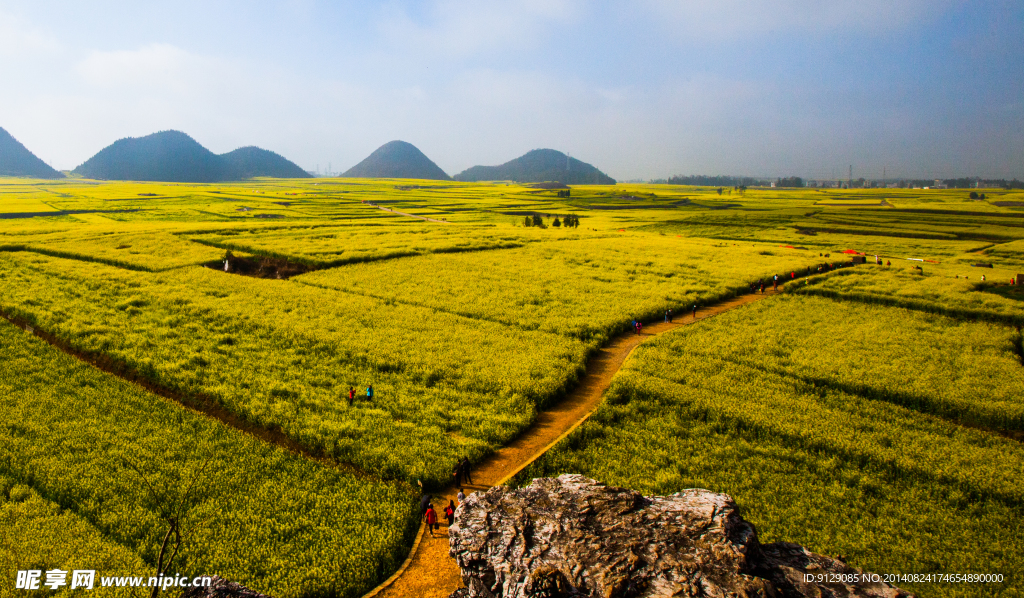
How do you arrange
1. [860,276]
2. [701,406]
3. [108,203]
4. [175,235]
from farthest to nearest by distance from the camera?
[108,203] < [175,235] < [860,276] < [701,406]

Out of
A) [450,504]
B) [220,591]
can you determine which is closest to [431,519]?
[450,504]

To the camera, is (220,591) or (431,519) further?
(431,519)

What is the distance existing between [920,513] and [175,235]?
224 ft

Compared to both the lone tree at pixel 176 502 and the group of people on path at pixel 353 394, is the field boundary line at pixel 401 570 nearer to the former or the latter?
the lone tree at pixel 176 502

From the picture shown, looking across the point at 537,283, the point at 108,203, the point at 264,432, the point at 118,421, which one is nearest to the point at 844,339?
the point at 537,283

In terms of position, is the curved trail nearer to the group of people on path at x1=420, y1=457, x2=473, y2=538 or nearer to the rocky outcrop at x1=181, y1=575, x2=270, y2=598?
the group of people on path at x1=420, y1=457, x2=473, y2=538

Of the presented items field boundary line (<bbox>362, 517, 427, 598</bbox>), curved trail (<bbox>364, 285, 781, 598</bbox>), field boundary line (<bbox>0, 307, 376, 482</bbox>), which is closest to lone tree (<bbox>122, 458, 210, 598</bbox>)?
field boundary line (<bbox>0, 307, 376, 482</bbox>)

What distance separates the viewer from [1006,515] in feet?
47.3

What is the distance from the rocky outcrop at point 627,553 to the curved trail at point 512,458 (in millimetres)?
1456

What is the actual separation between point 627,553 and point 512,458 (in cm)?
769

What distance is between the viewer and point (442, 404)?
794 inches

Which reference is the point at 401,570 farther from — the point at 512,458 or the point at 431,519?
the point at 512,458

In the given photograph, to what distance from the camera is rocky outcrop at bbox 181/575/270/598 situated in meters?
10.2

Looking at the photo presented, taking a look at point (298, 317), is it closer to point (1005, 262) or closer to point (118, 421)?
point (118, 421)
